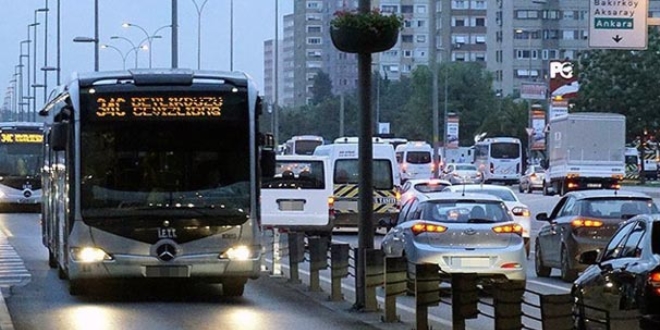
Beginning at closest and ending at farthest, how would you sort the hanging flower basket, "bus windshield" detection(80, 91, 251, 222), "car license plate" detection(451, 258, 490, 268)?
the hanging flower basket, "bus windshield" detection(80, 91, 251, 222), "car license plate" detection(451, 258, 490, 268)

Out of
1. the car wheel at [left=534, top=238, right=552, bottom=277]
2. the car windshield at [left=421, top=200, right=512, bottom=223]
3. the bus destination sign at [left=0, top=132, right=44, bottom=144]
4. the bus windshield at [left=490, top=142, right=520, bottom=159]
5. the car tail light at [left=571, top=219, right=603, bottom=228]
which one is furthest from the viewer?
the bus windshield at [left=490, top=142, right=520, bottom=159]

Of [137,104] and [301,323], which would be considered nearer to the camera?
[301,323]

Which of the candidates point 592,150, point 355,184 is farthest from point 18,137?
point 592,150

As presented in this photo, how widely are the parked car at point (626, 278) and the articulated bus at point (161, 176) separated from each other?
5602mm

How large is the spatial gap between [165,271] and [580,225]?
26.2 feet

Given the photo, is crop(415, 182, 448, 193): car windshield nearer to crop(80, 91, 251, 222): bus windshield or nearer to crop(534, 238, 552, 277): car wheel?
crop(534, 238, 552, 277): car wheel

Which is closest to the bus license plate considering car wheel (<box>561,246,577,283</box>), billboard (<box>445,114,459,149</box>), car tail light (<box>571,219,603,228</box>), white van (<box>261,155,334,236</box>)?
car wheel (<box>561,246,577,283</box>)

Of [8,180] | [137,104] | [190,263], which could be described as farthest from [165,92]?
[8,180]

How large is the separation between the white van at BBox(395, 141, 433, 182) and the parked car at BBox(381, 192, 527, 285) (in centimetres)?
4842

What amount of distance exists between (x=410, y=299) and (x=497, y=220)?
64.1 inches

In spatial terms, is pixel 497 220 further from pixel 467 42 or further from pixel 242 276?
pixel 467 42

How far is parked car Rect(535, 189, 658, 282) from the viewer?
949 inches

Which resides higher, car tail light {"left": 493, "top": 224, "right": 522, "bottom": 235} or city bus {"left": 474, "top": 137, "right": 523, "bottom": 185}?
city bus {"left": 474, "top": 137, "right": 523, "bottom": 185}

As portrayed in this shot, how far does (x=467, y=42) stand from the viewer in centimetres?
15038
